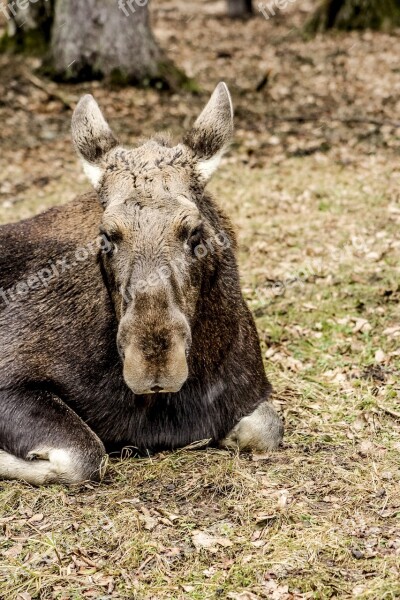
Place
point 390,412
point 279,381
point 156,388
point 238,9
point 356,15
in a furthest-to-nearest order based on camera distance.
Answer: point 238,9 < point 356,15 < point 279,381 < point 390,412 < point 156,388

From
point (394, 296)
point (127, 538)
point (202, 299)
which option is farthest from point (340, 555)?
point (394, 296)

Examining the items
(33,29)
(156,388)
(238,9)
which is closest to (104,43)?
(33,29)

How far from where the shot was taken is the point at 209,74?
20.1 m

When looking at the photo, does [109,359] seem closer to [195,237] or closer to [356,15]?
[195,237]

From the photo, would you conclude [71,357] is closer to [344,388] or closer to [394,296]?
[344,388]

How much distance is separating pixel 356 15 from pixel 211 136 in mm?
18257

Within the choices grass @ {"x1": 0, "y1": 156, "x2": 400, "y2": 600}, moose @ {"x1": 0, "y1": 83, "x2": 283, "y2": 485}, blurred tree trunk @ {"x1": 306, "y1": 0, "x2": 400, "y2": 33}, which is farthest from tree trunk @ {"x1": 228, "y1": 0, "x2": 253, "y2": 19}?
moose @ {"x1": 0, "y1": 83, "x2": 283, "y2": 485}

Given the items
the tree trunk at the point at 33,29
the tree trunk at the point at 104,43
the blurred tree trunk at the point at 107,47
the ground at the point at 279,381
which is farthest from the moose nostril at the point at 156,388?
the tree trunk at the point at 33,29

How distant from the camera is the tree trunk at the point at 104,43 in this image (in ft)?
55.5

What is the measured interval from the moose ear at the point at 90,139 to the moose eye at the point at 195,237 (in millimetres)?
971

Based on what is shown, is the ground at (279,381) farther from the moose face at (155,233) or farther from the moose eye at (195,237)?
the moose eye at (195,237)

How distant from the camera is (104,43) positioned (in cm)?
1714

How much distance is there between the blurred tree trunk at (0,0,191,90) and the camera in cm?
1691

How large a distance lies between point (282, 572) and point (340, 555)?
0.40 meters
